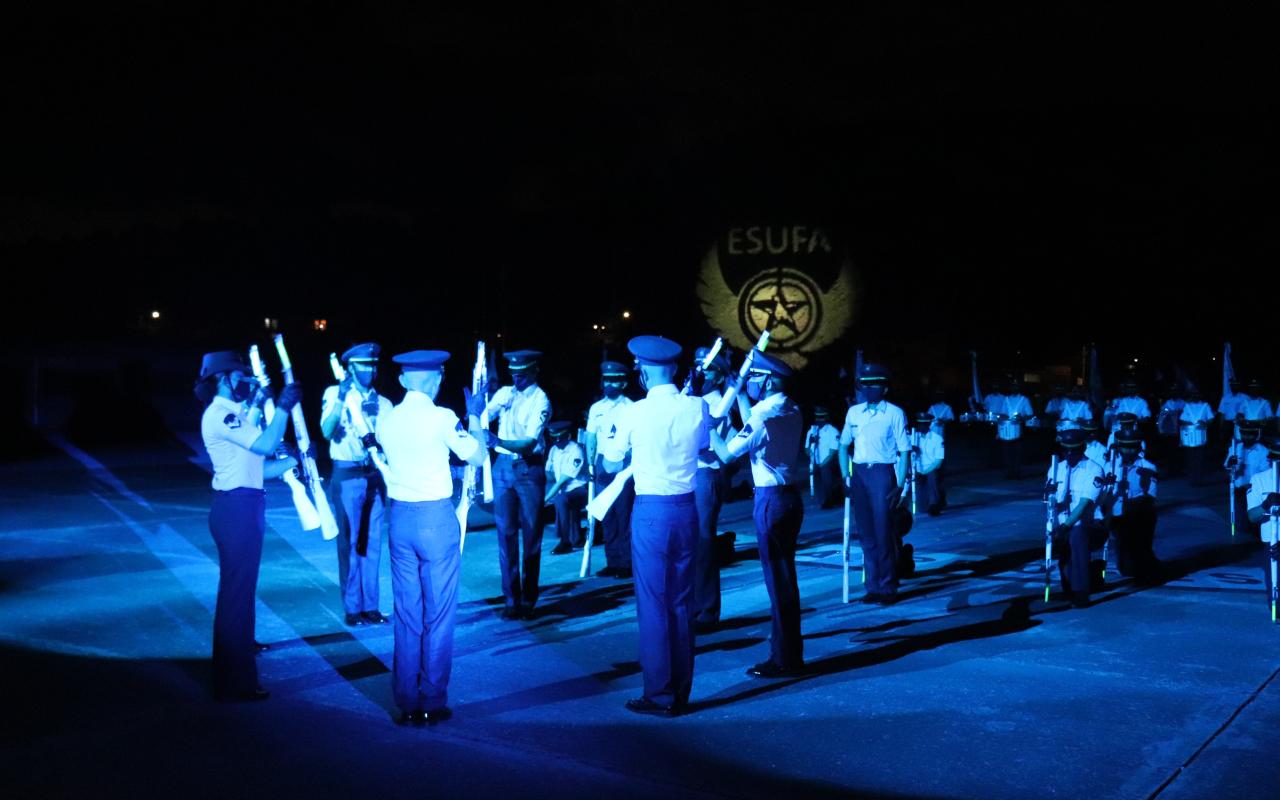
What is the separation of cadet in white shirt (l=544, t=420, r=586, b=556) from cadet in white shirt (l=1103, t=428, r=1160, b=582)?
584cm

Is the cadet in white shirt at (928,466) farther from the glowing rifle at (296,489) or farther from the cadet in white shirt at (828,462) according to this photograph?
the glowing rifle at (296,489)

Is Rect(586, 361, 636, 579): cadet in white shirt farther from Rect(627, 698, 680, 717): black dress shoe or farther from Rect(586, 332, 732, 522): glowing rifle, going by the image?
Rect(627, 698, 680, 717): black dress shoe

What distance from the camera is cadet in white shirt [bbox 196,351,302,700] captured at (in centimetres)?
659

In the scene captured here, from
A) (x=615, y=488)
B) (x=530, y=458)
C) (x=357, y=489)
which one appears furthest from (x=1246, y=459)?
(x=357, y=489)

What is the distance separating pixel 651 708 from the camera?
253 inches

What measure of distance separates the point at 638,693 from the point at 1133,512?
623 centimetres

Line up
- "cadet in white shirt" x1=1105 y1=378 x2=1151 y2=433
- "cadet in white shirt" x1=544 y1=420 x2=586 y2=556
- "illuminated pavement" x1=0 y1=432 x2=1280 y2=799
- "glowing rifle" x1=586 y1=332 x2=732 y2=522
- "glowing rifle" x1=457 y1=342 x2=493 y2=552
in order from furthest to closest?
"cadet in white shirt" x1=1105 y1=378 x2=1151 y2=433 → "cadet in white shirt" x1=544 y1=420 x2=586 y2=556 → "glowing rifle" x1=457 y1=342 x2=493 y2=552 → "glowing rifle" x1=586 y1=332 x2=732 y2=522 → "illuminated pavement" x1=0 y1=432 x2=1280 y2=799

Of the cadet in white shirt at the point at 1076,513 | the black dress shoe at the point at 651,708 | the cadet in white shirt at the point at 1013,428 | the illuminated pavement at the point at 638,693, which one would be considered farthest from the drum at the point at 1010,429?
the black dress shoe at the point at 651,708

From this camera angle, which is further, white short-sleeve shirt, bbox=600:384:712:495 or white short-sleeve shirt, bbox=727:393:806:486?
white short-sleeve shirt, bbox=727:393:806:486

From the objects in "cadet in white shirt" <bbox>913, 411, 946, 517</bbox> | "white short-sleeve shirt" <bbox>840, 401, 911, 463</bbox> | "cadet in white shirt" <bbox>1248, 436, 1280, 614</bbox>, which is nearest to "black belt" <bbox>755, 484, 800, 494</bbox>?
"white short-sleeve shirt" <bbox>840, 401, 911, 463</bbox>

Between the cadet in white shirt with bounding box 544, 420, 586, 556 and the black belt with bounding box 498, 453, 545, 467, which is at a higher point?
the black belt with bounding box 498, 453, 545, 467

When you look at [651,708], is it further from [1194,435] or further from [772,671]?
[1194,435]

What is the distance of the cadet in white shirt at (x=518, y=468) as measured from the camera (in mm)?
8992

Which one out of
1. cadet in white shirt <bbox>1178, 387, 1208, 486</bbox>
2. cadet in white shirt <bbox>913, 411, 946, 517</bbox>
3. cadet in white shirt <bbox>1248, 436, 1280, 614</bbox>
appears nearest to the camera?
cadet in white shirt <bbox>1248, 436, 1280, 614</bbox>
